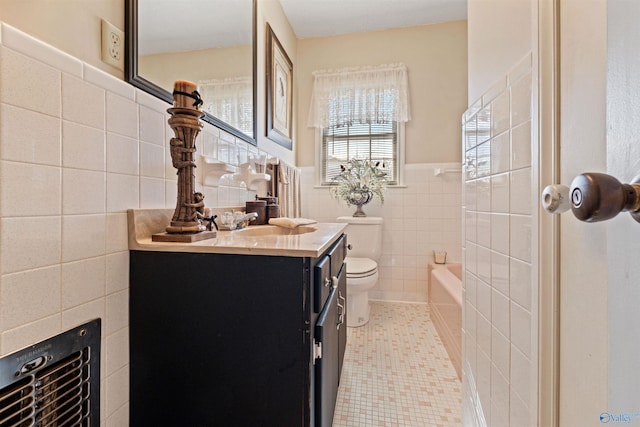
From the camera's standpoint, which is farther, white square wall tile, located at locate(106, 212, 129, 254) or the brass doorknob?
white square wall tile, located at locate(106, 212, 129, 254)

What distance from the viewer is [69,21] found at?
70 cm

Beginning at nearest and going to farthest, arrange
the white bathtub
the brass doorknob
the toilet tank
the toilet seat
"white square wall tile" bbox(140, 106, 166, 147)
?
the brass doorknob → "white square wall tile" bbox(140, 106, 166, 147) → the white bathtub → the toilet seat → the toilet tank

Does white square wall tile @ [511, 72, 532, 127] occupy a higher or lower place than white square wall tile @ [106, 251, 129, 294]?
higher

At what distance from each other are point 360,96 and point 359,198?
3.27ft

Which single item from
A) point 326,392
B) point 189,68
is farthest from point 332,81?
point 326,392

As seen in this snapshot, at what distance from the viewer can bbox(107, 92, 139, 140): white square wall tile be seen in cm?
78

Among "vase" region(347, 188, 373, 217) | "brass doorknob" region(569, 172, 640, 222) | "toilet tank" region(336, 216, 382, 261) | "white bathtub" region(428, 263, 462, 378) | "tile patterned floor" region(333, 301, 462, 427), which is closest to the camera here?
"brass doorknob" region(569, 172, 640, 222)

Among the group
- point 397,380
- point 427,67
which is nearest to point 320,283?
point 397,380

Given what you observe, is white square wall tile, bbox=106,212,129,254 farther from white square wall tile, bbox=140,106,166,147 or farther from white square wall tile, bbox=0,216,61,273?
white square wall tile, bbox=140,106,166,147

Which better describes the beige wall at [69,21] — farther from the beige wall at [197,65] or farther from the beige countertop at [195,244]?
the beige countertop at [195,244]

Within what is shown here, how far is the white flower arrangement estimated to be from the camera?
254cm

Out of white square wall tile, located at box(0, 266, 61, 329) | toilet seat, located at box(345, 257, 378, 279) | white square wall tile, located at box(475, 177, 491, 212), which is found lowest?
toilet seat, located at box(345, 257, 378, 279)

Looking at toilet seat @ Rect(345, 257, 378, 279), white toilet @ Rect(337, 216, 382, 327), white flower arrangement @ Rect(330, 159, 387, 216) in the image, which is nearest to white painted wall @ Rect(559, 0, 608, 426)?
white toilet @ Rect(337, 216, 382, 327)

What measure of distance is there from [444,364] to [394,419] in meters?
0.56
